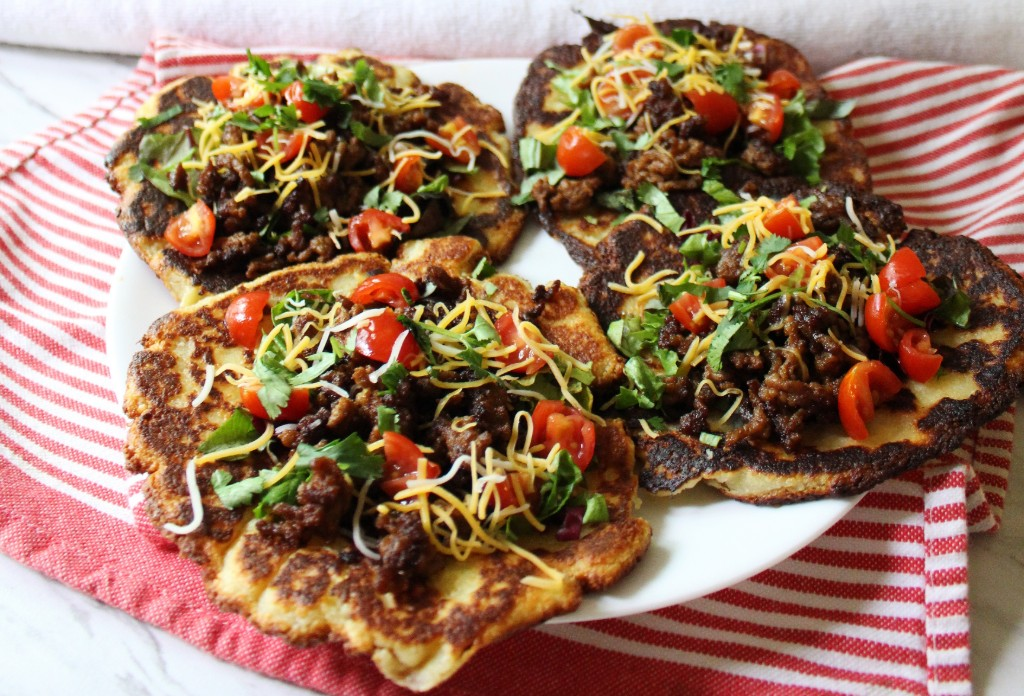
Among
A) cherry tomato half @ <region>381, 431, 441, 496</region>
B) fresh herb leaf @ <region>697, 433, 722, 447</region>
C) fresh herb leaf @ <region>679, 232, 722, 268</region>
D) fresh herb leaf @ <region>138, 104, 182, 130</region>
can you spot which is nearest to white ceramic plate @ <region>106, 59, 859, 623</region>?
fresh herb leaf @ <region>697, 433, 722, 447</region>

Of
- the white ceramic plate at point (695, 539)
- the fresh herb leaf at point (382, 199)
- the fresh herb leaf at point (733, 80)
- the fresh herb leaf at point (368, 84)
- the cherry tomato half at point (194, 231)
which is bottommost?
the white ceramic plate at point (695, 539)

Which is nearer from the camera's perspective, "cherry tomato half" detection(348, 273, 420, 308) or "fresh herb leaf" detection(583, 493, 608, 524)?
"fresh herb leaf" detection(583, 493, 608, 524)

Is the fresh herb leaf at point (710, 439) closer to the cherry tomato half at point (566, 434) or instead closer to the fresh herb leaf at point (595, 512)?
the cherry tomato half at point (566, 434)

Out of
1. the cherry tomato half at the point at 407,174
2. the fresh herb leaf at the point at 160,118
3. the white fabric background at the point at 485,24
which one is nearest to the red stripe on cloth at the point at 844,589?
the cherry tomato half at the point at 407,174

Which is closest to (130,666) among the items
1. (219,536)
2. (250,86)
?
(219,536)

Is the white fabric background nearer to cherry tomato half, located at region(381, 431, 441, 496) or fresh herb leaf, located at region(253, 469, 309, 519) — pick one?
cherry tomato half, located at region(381, 431, 441, 496)

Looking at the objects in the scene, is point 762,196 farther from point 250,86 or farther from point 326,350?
point 250,86
